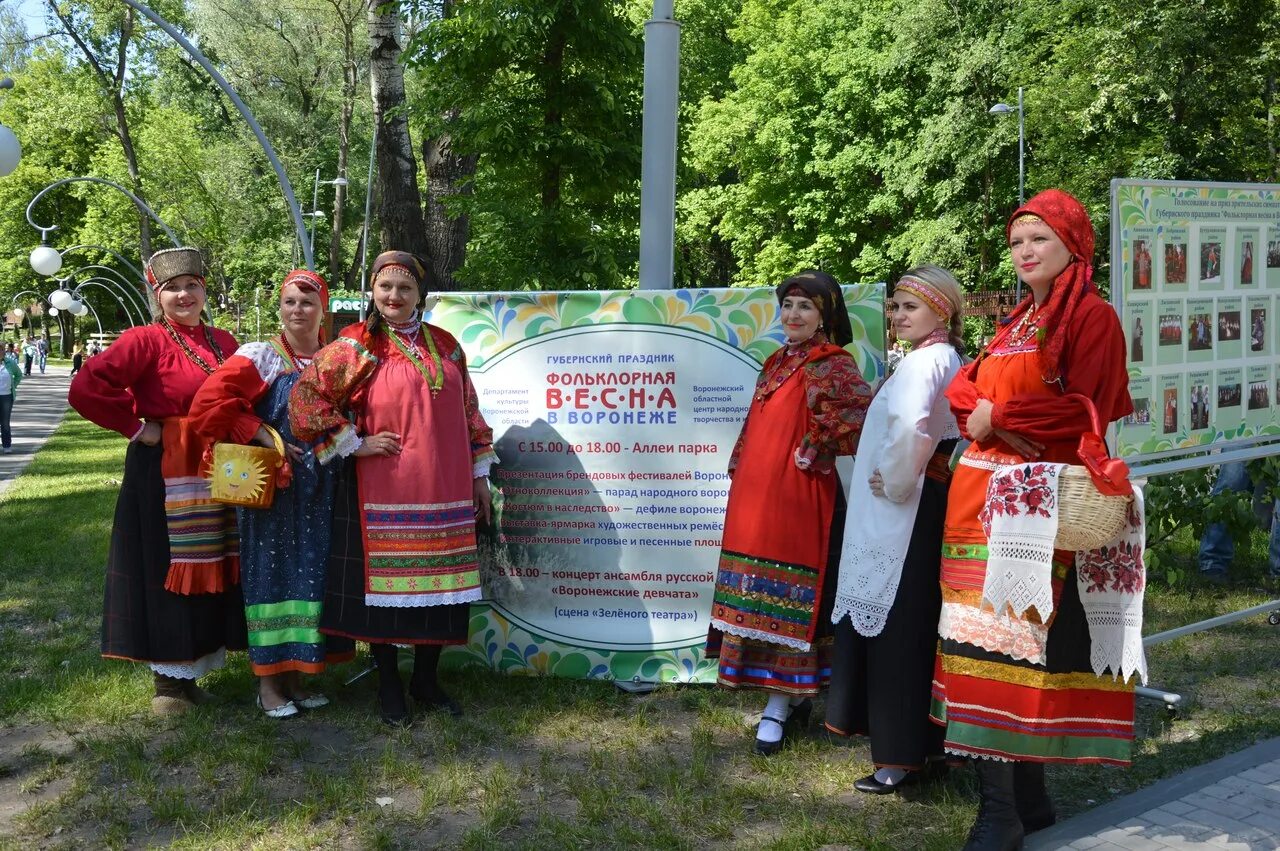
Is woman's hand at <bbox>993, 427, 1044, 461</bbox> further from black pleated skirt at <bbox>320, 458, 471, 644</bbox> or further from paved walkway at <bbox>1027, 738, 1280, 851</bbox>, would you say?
black pleated skirt at <bbox>320, 458, 471, 644</bbox>

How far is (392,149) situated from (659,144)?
530cm

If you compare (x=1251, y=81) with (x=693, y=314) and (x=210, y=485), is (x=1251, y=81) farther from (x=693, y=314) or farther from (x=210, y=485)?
(x=210, y=485)

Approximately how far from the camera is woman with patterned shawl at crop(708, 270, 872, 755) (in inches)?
178

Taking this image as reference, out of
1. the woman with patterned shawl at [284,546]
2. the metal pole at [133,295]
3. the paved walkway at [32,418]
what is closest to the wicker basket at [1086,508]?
the woman with patterned shawl at [284,546]

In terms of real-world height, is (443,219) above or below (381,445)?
above

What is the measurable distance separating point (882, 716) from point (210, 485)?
2.85 meters

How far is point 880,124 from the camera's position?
33.2 meters

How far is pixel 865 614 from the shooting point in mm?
4074

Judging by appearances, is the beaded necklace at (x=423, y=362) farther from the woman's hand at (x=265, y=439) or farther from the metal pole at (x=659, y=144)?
the metal pole at (x=659, y=144)

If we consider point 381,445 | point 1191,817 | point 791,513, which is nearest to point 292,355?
→ point 381,445

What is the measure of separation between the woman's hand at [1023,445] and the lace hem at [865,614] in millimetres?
797

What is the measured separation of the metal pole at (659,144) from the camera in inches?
231

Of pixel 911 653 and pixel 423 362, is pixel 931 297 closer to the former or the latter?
pixel 911 653

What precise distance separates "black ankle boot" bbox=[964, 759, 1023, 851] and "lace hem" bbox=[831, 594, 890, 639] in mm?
604
